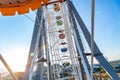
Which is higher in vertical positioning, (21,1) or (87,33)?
(87,33)

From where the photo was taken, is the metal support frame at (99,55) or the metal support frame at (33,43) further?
the metal support frame at (99,55)

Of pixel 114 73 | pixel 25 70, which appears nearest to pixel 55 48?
pixel 25 70

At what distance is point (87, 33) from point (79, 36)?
1.41 ft

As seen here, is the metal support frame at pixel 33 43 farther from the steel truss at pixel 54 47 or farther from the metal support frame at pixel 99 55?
the metal support frame at pixel 99 55

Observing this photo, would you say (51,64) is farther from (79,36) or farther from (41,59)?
(79,36)

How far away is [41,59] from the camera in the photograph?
428 inches

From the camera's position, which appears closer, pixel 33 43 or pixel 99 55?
pixel 99 55

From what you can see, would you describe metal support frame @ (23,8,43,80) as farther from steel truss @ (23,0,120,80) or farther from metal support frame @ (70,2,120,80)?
metal support frame @ (70,2,120,80)

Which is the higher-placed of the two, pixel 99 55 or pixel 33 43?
pixel 33 43

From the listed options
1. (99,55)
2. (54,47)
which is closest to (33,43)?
(54,47)

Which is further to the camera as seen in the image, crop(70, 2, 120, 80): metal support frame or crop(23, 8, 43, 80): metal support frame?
crop(70, 2, 120, 80): metal support frame

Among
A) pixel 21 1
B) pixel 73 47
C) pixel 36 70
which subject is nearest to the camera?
pixel 21 1

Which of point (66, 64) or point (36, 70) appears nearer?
point (66, 64)

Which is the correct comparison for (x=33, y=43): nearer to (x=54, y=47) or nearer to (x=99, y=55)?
(x=54, y=47)
